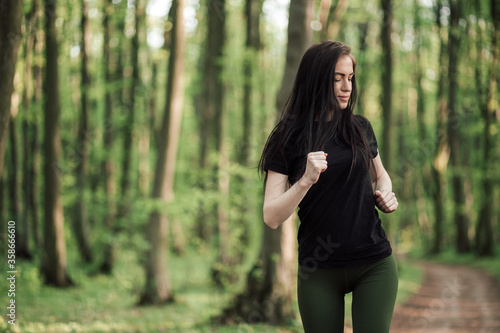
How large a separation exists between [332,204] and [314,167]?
0.32 m

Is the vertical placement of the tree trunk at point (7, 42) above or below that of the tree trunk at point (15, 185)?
above

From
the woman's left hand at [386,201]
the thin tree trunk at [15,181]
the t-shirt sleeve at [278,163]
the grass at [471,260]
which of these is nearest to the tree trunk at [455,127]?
the grass at [471,260]

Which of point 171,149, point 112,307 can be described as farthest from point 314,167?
point 112,307

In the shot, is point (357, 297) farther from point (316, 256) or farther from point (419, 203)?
point (419, 203)

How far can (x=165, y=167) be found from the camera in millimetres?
10742

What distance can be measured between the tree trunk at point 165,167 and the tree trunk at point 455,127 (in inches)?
495

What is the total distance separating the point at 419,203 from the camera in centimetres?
3575

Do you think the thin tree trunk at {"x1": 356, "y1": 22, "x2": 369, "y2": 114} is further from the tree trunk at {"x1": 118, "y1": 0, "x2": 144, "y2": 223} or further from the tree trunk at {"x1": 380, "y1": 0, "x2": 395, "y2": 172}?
the tree trunk at {"x1": 118, "y1": 0, "x2": 144, "y2": 223}

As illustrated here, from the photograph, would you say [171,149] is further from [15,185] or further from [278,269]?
[15,185]

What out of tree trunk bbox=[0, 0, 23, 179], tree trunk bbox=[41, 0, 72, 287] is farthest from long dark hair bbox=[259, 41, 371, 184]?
tree trunk bbox=[41, 0, 72, 287]

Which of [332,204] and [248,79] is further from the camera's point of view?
[248,79]

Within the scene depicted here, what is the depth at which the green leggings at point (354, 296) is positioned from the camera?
2.31 metres

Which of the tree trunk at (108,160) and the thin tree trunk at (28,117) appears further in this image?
the tree trunk at (108,160)

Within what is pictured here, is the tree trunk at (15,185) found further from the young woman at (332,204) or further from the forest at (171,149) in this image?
the young woman at (332,204)
